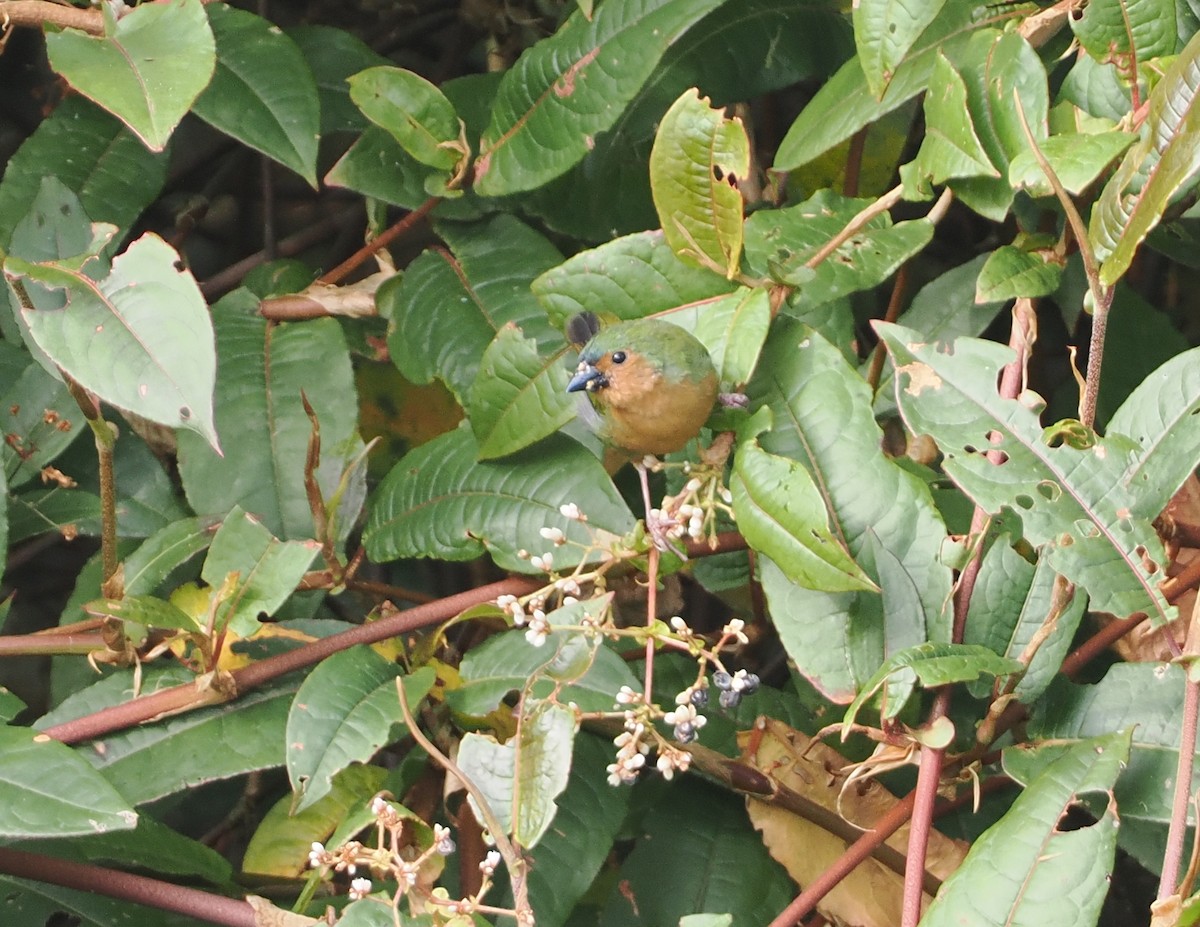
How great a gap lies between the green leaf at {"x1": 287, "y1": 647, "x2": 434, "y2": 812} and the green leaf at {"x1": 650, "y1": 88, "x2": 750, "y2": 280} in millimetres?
451

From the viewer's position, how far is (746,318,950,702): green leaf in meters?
0.94

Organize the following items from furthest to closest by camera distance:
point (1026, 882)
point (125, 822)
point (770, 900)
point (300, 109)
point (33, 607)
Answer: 1. point (33, 607)
2. point (300, 109)
3. point (770, 900)
4. point (125, 822)
5. point (1026, 882)

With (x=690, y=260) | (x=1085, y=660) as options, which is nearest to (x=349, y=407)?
(x=690, y=260)

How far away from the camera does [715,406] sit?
104 centimetres

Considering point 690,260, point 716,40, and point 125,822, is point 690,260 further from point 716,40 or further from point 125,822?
point 125,822

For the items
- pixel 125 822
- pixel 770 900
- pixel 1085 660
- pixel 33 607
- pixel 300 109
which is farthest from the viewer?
pixel 33 607

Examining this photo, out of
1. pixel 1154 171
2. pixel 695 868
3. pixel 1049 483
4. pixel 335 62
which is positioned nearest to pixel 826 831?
pixel 695 868

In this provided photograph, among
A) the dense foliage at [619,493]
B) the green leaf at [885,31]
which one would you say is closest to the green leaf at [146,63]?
the dense foliage at [619,493]

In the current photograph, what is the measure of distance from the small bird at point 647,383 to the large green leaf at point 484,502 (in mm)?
59

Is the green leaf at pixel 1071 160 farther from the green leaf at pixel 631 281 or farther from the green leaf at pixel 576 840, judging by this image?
the green leaf at pixel 576 840

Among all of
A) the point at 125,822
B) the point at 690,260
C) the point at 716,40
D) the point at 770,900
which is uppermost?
the point at 716,40

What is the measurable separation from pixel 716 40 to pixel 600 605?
0.71 m

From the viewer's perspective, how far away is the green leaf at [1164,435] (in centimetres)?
84

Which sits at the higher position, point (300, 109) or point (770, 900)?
point (300, 109)
